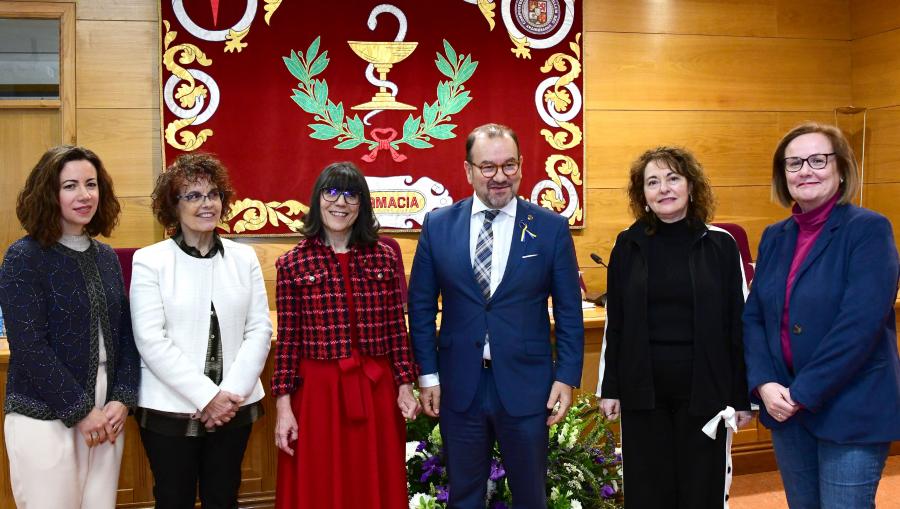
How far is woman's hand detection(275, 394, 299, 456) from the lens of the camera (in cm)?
198

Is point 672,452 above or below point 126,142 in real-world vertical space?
below

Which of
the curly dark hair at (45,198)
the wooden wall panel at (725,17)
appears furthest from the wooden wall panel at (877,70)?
the curly dark hair at (45,198)

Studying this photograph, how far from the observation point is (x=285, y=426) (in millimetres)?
1980

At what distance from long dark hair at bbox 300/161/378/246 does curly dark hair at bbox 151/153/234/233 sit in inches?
10.7

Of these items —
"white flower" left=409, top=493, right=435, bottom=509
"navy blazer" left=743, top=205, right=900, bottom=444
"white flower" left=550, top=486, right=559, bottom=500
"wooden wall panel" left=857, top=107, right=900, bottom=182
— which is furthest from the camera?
"wooden wall panel" left=857, top=107, right=900, bottom=182

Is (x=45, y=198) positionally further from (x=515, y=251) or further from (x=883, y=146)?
(x=883, y=146)

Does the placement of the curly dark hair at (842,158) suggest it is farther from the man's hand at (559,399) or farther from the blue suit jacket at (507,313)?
the man's hand at (559,399)

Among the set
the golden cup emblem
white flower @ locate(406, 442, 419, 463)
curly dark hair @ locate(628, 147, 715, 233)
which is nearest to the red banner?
the golden cup emblem

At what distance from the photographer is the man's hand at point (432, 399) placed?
2070 millimetres

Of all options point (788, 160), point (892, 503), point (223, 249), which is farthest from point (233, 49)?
point (892, 503)

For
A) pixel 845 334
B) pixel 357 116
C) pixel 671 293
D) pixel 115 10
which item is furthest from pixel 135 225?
pixel 845 334

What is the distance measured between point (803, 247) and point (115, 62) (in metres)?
3.33

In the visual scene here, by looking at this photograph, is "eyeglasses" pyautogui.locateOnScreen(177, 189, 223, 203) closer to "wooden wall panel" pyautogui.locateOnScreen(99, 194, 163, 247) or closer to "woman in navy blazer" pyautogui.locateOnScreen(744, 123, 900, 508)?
"woman in navy blazer" pyautogui.locateOnScreen(744, 123, 900, 508)

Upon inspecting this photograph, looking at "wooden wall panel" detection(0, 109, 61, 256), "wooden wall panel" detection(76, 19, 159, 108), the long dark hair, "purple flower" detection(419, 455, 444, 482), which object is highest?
"wooden wall panel" detection(76, 19, 159, 108)
